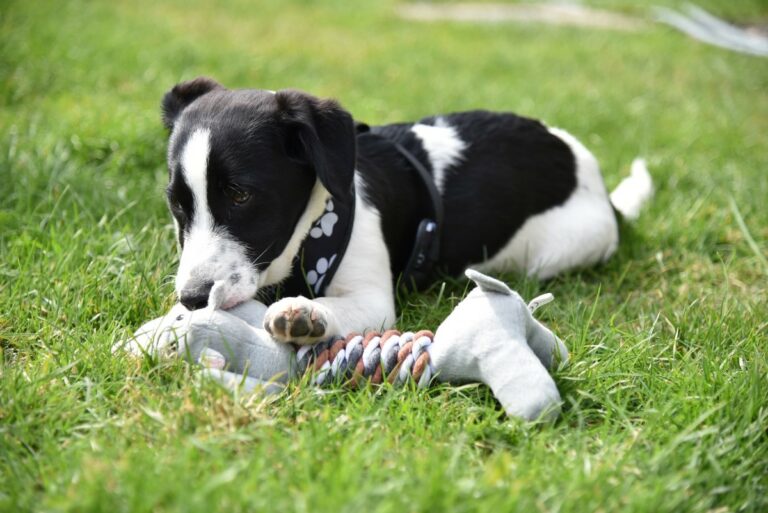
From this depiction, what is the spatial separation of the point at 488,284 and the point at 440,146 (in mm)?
1243

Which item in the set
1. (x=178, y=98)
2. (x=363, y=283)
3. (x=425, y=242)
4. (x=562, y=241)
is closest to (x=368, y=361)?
(x=363, y=283)

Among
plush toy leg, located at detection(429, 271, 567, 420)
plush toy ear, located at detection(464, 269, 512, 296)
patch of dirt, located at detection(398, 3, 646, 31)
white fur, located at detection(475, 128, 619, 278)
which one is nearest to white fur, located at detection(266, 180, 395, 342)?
plush toy leg, located at detection(429, 271, 567, 420)

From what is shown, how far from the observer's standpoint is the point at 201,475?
1904 mm

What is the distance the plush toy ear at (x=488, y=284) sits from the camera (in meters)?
2.34

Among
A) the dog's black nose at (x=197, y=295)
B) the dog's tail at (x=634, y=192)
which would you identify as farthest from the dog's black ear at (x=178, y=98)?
the dog's tail at (x=634, y=192)

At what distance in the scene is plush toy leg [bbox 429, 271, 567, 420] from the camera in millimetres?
2277

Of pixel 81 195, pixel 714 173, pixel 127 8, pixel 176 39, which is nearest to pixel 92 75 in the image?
pixel 176 39

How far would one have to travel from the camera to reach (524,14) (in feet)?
35.5

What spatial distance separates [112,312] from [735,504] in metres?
2.09

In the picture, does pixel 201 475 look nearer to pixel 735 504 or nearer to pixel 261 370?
pixel 261 370

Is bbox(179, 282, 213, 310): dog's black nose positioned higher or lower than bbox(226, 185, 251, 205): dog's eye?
lower

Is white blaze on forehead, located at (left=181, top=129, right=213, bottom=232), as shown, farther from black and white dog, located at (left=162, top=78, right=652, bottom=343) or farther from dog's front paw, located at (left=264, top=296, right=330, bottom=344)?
dog's front paw, located at (left=264, top=296, right=330, bottom=344)

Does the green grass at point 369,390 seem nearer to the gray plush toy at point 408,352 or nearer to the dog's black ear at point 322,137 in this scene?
the gray plush toy at point 408,352

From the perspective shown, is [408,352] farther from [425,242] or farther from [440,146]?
[440,146]
